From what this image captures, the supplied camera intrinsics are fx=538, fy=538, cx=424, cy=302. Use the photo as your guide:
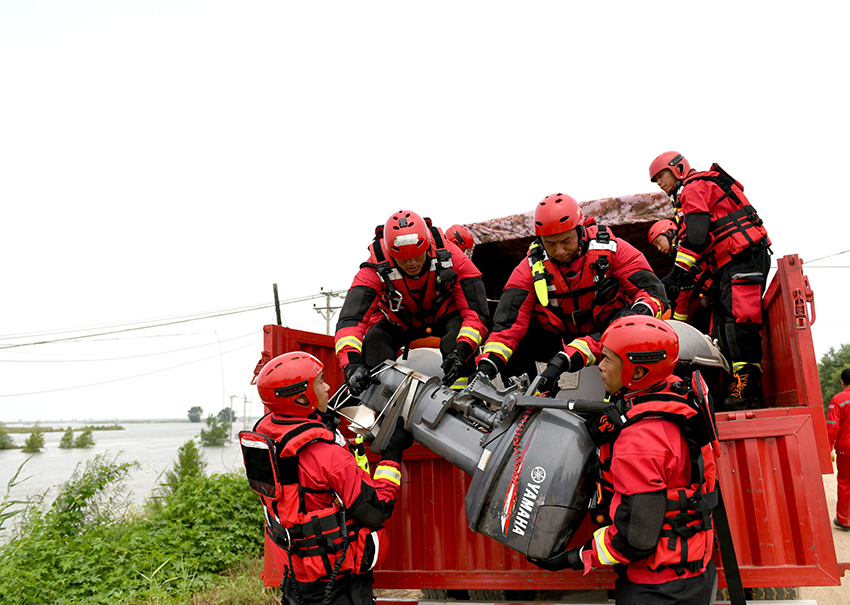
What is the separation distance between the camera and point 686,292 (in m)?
4.41

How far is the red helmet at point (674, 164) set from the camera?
4.46m

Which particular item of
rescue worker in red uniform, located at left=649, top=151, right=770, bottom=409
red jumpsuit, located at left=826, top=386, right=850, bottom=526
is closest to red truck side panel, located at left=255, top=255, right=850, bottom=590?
rescue worker in red uniform, located at left=649, top=151, right=770, bottom=409

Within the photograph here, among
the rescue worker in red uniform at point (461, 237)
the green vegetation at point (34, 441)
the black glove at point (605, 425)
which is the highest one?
the rescue worker in red uniform at point (461, 237)

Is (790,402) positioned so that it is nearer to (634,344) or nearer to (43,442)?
(634,344)

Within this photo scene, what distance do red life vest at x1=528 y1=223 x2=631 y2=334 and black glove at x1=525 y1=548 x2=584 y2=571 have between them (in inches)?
62.7

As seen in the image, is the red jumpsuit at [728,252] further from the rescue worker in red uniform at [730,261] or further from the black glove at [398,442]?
the black glove at [398,442]

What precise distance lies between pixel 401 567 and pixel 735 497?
5.79 feet

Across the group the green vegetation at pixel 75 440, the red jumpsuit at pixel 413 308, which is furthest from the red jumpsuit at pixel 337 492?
the green vegetation at pixel 75 440

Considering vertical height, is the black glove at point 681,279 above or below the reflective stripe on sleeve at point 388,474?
above

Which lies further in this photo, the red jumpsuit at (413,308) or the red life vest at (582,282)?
the red jumpsuit at (413,308)

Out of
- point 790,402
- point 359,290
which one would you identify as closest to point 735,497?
point 790,402

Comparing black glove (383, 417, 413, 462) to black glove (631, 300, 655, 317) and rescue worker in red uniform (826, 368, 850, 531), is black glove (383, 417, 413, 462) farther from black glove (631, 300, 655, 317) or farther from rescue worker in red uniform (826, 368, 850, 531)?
rescue worker in red uniform (826, 368, 850, 531)

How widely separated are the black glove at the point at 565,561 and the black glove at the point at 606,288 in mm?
1721

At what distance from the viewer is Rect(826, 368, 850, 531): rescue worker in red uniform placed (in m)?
5.89
